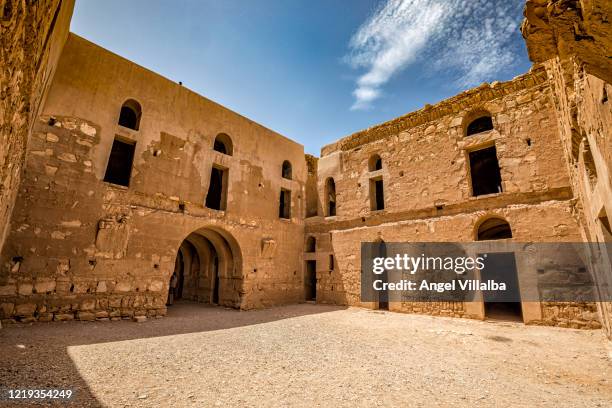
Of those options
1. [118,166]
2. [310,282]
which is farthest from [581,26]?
[310,282]

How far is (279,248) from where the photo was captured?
11.5 m

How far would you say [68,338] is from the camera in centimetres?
500

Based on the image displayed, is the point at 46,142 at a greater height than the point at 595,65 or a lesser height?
greater

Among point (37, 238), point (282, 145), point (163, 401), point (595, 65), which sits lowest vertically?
point (163, 401)

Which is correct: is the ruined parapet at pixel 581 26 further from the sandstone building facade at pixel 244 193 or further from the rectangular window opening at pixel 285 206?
the rectangular window opening at pixel 285 206

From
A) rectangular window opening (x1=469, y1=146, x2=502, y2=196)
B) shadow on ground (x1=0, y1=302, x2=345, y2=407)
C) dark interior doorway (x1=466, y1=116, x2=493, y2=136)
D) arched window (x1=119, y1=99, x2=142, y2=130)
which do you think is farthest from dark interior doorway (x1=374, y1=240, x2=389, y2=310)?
arched window (x1=119, y1=99, x2=142, y2=130)

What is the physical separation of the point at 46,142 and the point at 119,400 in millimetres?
6986

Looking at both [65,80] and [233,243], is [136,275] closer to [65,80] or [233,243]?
[233,243]

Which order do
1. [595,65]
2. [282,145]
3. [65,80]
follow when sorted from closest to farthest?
[595,65] < [65,80] < [282,145]

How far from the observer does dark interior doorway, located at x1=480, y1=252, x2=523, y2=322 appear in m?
7.90

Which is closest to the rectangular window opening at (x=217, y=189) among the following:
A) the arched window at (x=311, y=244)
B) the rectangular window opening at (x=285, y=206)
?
the rectangular window opening at (x=285, y=206)

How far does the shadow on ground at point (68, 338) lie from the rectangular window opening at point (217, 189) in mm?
4031

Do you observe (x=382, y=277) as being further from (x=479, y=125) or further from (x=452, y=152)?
(x=479, y=125)

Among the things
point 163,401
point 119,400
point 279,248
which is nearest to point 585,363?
point 163,401
